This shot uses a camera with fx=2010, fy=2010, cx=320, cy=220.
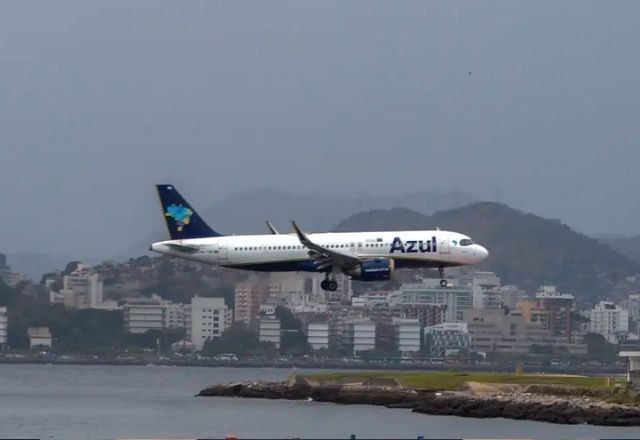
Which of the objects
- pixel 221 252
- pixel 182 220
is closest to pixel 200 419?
pixel 221 252

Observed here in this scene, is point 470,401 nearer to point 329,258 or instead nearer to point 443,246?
point 443,246

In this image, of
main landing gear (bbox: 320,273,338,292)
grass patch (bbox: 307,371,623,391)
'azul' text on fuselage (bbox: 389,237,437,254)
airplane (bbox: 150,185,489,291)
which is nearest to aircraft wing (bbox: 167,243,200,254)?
airplane (bbox: 150,185,489,291)

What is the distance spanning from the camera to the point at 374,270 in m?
95.1

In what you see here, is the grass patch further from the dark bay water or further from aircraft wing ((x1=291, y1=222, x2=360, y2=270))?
aircraft wing ((x1=291, y1=222, x2=360, y2=270))

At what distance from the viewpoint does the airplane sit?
314ft

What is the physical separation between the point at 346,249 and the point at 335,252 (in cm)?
93

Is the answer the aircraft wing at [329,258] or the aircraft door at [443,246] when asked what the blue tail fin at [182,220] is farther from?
the aircraft door at [443,246]

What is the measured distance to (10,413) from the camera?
333 feet

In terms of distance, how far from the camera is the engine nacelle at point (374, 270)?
3745 inches

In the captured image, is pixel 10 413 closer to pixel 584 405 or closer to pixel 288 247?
pixel 288 247

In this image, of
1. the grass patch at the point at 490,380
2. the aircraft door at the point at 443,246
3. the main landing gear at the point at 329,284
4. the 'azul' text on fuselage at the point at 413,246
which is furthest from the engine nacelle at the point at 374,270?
the grass patch at the point at 490,380

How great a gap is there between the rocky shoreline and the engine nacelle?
771 centimetres

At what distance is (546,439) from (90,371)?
351 ft

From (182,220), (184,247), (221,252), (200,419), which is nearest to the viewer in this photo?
(200,419)
